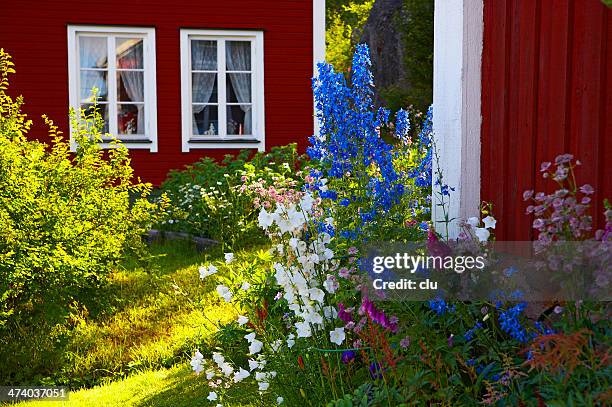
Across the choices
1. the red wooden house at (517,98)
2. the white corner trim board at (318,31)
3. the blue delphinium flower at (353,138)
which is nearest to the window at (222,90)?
the white corner trim board at (318,31)

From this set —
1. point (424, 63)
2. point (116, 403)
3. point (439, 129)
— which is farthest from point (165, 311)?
point (424, 63)

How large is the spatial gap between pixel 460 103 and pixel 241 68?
315 inches

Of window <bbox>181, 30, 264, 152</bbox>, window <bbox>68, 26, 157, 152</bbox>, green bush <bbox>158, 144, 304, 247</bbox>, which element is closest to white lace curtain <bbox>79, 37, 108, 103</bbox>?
window <bbox>68, 26, 157, 152</bbox>

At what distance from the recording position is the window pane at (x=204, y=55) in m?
11.9

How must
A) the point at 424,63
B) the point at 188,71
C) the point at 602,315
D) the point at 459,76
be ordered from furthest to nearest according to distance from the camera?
1. the point at 424,63
2. the point at 188,71
3. the point at 459,76
4. the point at 602,315

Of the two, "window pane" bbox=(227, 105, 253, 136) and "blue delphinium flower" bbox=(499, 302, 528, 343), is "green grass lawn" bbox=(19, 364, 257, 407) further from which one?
"window pane" bbox=(227, 105, 253, 136)

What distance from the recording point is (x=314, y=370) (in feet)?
12.2

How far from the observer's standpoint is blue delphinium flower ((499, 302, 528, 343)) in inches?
119

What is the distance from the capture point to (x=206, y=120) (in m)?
12.1

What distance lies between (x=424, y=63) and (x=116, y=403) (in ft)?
49.2

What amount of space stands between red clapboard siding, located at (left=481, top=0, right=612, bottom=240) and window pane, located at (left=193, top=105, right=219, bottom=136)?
8.09 m

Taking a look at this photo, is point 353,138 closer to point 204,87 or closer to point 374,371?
point 374,371

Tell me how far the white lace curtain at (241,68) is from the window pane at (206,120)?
408 mm

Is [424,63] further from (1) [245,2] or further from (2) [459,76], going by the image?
(2) [459,76]
